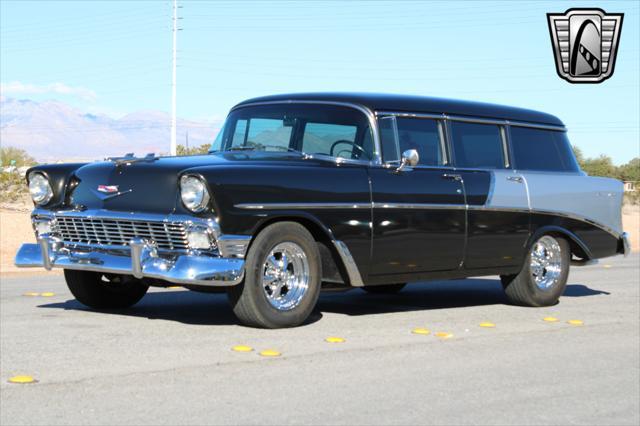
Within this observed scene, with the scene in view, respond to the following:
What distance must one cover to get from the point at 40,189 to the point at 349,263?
2610 mm

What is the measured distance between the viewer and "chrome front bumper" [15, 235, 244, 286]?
25.6 ft

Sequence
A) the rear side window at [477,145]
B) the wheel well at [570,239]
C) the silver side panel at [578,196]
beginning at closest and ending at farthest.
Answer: the rear side window at [477,145], the wheel well at [570,239], the silver side panel at [578,196]

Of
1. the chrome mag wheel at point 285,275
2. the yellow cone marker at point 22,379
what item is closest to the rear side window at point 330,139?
the chrome mag wheel at point 285,275

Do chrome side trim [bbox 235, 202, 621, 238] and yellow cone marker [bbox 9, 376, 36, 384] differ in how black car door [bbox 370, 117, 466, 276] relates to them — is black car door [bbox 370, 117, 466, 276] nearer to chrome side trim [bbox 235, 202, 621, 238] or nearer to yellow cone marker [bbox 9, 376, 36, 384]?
Answer: chrome side trim [bbox 235, 202, 621, 238]

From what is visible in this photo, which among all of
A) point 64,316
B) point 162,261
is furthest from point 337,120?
point 64,316

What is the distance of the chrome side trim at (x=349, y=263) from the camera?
8617 mm

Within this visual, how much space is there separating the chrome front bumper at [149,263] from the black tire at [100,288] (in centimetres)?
60

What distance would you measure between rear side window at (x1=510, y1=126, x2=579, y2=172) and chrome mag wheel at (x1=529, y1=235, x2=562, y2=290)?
767mm

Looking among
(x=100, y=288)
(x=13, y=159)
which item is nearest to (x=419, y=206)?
(x=100, y=288)

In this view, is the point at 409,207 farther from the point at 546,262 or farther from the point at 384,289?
the point at 384,289

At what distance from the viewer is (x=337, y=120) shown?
9.20m

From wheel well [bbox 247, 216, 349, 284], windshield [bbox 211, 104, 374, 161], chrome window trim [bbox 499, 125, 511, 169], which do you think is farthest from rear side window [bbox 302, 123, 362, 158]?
chrome window trim [bbox 499, 125, 511, 169]

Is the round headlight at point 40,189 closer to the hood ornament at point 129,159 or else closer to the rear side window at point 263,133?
the hood ornament at point 129,159

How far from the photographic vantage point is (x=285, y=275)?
8344mm
